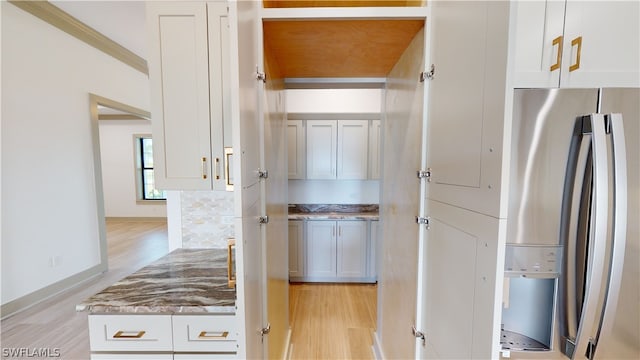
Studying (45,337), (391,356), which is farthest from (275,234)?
(45,337)

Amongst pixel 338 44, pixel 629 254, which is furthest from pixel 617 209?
pixel 338 44

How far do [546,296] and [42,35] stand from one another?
182 inches

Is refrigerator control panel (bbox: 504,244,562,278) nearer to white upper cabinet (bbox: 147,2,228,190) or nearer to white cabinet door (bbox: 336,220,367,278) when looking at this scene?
white upper cabinet (bbox: 147,2,228,190)

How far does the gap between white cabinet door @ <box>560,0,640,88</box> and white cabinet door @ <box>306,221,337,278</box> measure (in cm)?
269

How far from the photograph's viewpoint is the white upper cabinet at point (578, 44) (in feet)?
2.63

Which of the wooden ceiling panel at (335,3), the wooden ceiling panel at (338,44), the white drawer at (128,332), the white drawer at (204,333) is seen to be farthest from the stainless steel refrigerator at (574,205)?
the white drawer at (128,332)

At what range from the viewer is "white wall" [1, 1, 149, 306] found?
2426 millimetres

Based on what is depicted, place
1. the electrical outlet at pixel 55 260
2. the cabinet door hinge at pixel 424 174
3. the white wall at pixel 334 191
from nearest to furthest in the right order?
the cabinet door hinge at pixel 424 174 < the electrical outlet at pixel 55 260 < the white wall at pixel 334 191

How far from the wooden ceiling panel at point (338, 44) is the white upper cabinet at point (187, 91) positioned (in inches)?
12.5

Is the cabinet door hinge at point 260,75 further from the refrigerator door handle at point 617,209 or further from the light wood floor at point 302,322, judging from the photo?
the light wood floor at point 302,322

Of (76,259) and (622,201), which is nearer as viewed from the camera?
(622,201)

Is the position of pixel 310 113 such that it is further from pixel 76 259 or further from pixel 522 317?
pixel 76 259

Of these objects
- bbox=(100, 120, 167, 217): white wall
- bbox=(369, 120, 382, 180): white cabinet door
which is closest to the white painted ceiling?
bbox=(369, 120, 382, 180): white cabinet door

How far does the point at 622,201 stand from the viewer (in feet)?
2.41
